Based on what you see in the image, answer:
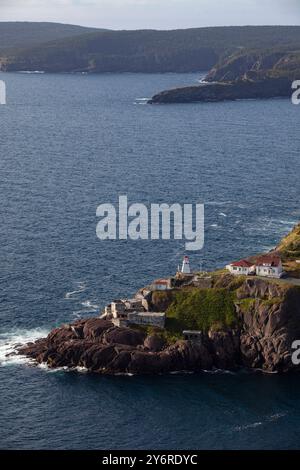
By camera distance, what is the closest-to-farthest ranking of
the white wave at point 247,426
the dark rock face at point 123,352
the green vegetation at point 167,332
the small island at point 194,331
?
the white wave at point 247,426, the dark rock face at point 123,352, the small island at point 194,331, the green vegetation at point 167,332

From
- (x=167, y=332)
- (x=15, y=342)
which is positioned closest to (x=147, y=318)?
(x=167, y=332)

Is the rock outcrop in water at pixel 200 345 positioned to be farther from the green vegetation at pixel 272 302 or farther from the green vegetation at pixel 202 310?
the green vegetation at pixel 202 310

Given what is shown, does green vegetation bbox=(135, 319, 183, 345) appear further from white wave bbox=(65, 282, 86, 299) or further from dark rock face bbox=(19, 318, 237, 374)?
white wave bbox=(65, 282, 86, 299)

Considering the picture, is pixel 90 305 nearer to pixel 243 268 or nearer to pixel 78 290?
pixel 78 290

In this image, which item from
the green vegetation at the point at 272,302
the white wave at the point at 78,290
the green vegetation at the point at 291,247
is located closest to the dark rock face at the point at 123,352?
the green vegetation at the point at 272,302
